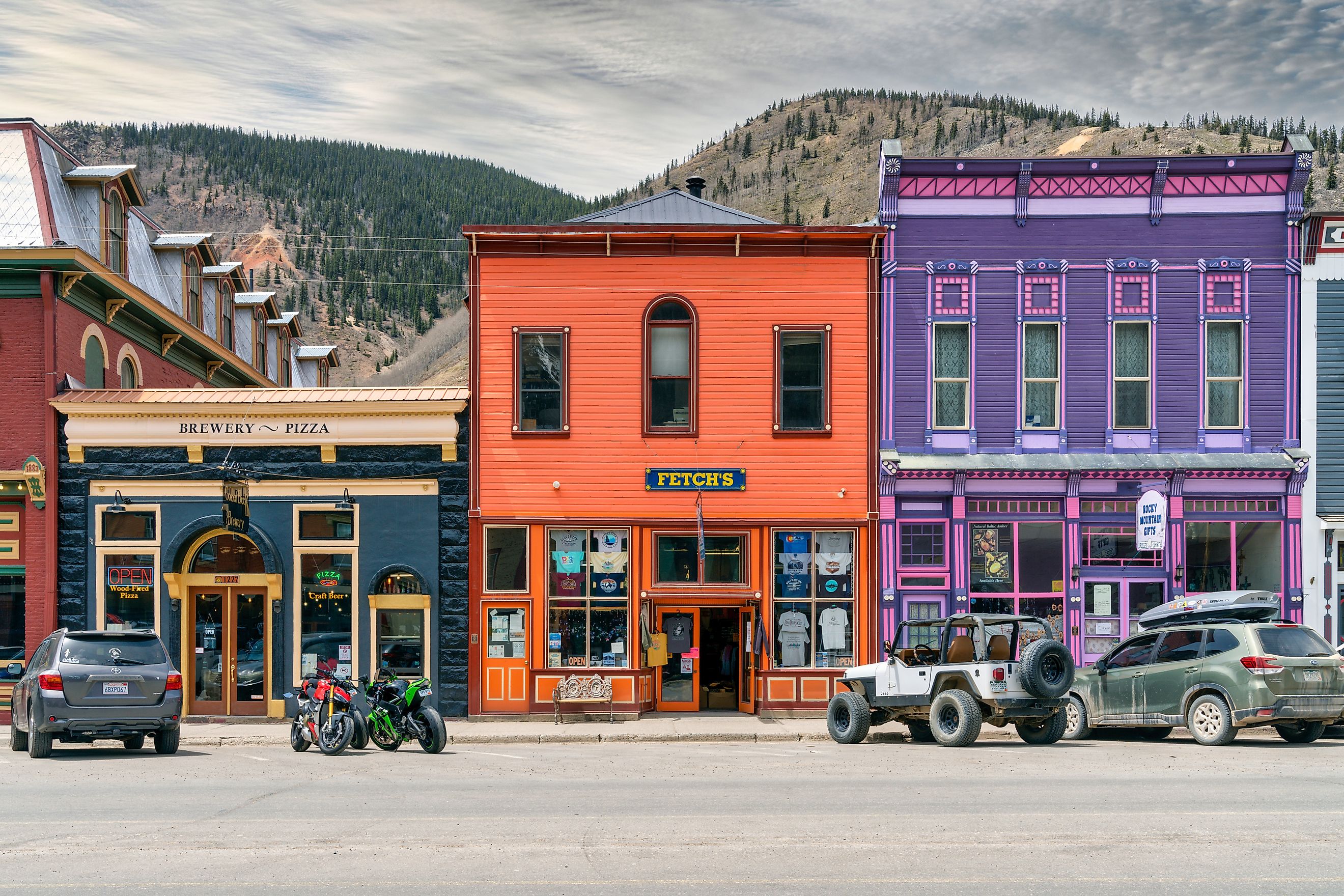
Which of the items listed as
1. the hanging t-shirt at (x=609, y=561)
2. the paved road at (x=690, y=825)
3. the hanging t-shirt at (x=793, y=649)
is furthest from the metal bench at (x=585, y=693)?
the paved road at (x=690, y=825)

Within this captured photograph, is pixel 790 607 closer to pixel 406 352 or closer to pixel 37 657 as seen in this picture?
pixel 37 657

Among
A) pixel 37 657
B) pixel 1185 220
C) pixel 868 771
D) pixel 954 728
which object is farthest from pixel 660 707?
pixel 1185 220

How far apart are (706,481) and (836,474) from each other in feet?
7.96

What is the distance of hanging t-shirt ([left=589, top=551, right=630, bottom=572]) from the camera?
23.5 m

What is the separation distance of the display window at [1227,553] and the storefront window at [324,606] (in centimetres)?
1558

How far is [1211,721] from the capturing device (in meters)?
17.7

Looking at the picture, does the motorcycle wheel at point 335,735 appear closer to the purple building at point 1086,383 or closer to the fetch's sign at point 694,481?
the fetch's sign at point 694,481

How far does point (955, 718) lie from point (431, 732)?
7.31 m

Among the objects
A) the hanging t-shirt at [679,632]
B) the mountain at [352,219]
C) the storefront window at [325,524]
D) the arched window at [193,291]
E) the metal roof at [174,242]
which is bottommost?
the hanging t-shirt at [679,632]

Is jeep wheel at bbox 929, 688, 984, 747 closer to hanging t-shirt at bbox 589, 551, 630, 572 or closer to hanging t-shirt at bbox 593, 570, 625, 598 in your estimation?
hanging t-shirt at bbox 593, 570, 625, 598

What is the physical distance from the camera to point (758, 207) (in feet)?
593

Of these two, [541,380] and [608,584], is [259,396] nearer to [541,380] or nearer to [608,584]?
[541,380]

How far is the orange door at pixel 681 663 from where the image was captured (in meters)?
23.8

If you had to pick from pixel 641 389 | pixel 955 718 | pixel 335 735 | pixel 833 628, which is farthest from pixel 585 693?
pixel 955 718
